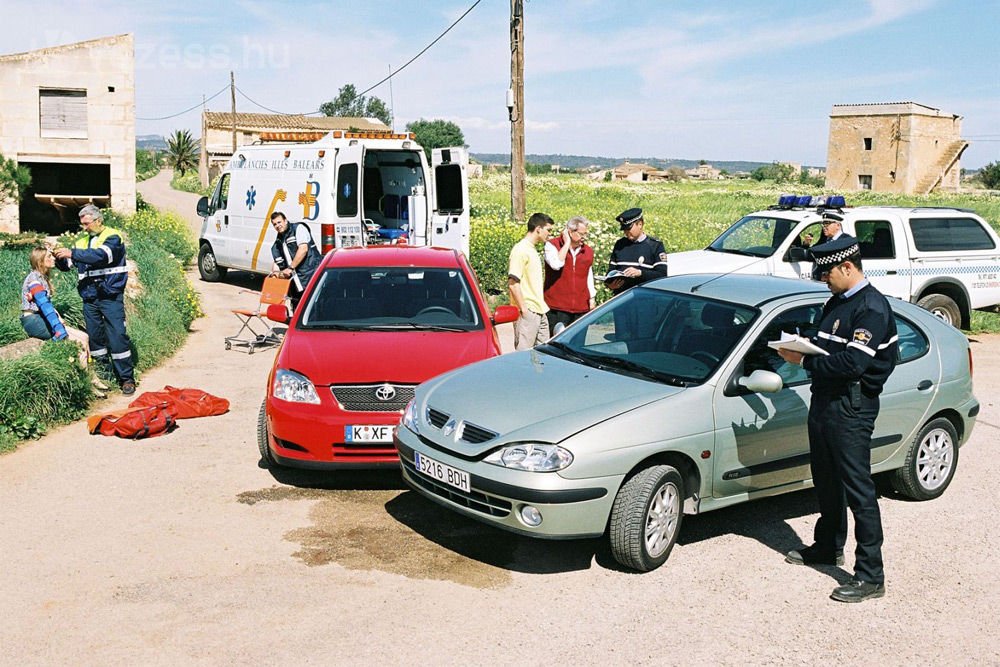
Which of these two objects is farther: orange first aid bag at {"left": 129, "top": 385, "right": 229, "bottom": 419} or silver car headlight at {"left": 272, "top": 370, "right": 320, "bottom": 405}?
orange first aid bag at {"left": 129, "top": 385, "right": 229, "bottom": 419}

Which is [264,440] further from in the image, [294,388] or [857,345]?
[857,345]

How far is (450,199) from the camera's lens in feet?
50.9

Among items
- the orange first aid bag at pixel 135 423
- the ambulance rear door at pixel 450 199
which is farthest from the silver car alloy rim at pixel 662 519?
the ambulance rear door at pixel 450 199

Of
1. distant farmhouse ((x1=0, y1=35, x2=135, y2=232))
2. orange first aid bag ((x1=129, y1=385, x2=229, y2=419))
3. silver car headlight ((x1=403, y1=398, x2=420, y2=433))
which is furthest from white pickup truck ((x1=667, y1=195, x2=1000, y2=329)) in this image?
distant farmhouse ((x1=0, y1=35, x2=135, y2=232))

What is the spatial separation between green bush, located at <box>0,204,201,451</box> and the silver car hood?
12.6ft

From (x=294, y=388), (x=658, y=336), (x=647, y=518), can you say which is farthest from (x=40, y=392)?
(x=647, y=518)

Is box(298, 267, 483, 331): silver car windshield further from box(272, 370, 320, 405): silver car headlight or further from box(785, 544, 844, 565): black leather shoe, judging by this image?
box(785, 544, 844, 565): black leather shoe

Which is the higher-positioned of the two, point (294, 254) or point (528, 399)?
point (294, 254)

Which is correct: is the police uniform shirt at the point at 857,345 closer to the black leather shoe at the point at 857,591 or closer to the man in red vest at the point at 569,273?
the black leather shoe at the point at 857,591

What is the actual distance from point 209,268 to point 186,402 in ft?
34.5

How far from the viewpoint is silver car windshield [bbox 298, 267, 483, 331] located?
7.84 m

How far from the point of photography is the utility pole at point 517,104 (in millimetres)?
18797

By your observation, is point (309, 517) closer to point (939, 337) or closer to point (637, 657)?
point (637, 657)

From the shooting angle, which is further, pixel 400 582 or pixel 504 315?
pixel 504 315
